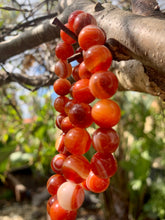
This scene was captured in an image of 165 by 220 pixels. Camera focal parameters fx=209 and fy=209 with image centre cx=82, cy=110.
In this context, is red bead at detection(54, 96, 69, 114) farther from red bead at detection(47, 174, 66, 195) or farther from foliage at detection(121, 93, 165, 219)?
foliage at detection(121, 93, 165, 219)

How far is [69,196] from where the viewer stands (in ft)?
1.65

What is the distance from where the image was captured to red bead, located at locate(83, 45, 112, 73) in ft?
1.56

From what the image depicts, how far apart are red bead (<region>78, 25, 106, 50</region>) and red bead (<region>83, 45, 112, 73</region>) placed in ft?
0.07

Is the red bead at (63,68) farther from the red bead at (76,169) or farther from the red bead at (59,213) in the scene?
the red bead at (59,213)

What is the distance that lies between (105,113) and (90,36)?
7.2 inches

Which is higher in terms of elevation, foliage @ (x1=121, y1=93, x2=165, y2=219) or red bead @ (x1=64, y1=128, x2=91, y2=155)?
red bead @ (x1=64, y1=128, x2=91, y2=155)

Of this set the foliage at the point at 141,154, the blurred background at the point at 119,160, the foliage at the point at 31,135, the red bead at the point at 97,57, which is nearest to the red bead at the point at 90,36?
the red bead at the point at 97,57

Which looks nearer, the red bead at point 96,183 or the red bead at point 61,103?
the red bead at point 96,183

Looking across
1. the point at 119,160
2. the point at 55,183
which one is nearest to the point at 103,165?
the point at 55,183

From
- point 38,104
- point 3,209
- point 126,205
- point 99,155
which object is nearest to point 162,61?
point 99,155

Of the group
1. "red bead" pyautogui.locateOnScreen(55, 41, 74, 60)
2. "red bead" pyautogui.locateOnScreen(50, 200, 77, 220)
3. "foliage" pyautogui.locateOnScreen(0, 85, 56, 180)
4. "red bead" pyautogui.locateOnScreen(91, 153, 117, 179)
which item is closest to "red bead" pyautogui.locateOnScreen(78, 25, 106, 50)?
"red bead" pyautogui.locateOnScreen(55, 41, 74, 60)

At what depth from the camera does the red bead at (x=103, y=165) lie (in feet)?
1.69

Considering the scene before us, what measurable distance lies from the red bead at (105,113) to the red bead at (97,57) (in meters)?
0.08

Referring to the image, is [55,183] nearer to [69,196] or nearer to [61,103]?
[69,196]
